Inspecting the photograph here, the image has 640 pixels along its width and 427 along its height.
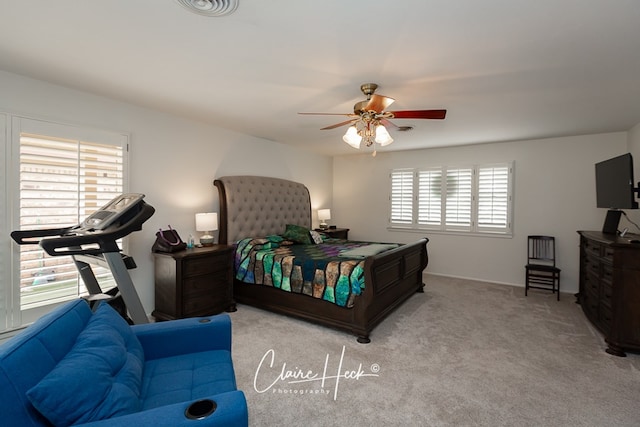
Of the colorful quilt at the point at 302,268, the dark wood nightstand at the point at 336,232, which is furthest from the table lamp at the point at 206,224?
the dark wood nightstand at the point at 336,232

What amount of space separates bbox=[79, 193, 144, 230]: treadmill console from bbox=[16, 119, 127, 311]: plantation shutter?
816 mm

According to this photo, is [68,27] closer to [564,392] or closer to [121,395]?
[121,395]

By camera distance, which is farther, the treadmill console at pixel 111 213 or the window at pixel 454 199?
the window at pixel 454 199

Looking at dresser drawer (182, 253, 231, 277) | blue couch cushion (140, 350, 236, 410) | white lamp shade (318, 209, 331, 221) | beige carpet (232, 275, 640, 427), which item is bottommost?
beige carpet (232, 275, 640, 427)

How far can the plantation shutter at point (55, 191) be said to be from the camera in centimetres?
266

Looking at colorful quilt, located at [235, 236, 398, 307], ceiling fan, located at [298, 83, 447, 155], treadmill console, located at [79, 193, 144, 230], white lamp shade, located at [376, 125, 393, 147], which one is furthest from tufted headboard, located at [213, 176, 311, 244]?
white lamp shade, located at [376, 125, 393, 147]

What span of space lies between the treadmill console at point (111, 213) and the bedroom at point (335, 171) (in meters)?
1.07

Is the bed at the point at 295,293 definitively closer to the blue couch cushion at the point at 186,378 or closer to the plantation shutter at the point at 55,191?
the plantation shutter at the point at 55,191

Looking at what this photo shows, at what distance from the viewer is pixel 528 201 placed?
4902 mm

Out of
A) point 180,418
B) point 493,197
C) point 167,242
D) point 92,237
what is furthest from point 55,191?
point 493,197

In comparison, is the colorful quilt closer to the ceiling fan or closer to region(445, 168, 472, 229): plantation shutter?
the ceiling fan

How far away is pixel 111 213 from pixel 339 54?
1918mm

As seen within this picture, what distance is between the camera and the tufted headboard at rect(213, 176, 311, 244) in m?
4.21

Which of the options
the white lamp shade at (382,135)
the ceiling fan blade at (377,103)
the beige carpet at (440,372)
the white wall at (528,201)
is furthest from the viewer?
the white wall at (528,201)
